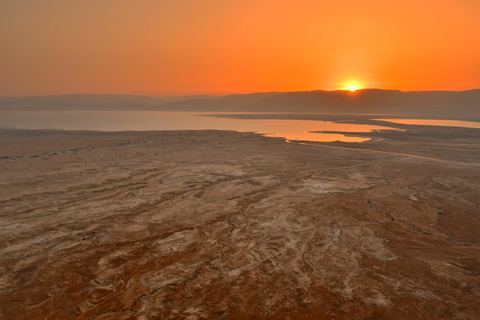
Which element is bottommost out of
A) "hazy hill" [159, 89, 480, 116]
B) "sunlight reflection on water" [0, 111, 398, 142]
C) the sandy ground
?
the sandy ground

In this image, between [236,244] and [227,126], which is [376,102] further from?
[236,244]

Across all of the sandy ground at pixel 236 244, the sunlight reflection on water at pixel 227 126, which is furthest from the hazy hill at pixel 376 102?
the sandy ground at pixel 236 244

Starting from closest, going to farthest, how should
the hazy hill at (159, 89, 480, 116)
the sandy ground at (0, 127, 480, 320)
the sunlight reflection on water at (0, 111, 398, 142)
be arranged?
the sandy ground at (0, 127, 480, 320) < the sunlight reflection on water at (0, 111, 398, 142) < the hazy hill at (159, 89, 480, 116)

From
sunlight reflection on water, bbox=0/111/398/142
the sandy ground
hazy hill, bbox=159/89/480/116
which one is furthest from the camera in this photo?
hazy hill, bbox=159/89/480/116

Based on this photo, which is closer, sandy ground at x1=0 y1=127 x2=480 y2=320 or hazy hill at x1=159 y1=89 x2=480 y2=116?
sandy ground at x1=0 y1=127 x2=480 y2=320

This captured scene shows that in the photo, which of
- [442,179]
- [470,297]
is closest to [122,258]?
[470,297]

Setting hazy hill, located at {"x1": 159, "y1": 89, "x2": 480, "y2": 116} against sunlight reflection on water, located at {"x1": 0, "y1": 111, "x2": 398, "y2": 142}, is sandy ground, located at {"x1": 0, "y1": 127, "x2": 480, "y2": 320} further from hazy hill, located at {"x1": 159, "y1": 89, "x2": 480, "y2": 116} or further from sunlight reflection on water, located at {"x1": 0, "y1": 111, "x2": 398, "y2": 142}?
hazy hill, located at {"x1": 159, "y1": 89, "x2": 480, "y2": 116}

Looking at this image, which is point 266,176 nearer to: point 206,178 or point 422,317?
point 206,178

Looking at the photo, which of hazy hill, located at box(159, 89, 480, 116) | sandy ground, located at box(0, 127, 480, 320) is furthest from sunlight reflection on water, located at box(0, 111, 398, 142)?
hazy hill, located at box(159, 89, 480, 116)

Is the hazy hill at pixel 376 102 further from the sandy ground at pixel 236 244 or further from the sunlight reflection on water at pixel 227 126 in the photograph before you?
the sandy ground at pixel 236 244
